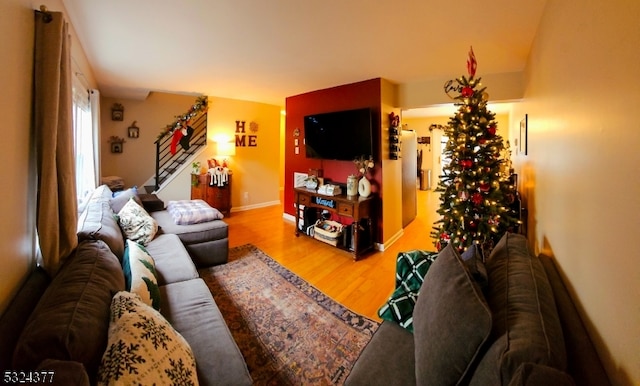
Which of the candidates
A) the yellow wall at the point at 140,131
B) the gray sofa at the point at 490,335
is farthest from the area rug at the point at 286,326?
the yellow wall at the point at 140,131

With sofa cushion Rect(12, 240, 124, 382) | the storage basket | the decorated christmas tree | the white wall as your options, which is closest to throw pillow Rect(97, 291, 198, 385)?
sofa cushion Rect(12, 240, 124, 382)

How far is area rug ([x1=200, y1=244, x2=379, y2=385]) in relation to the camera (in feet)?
5.27

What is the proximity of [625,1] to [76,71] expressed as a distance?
357 cm

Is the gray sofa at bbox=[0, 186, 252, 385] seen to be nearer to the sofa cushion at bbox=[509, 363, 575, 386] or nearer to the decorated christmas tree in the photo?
the sofa cushion at bbox=[509, 363, 575, 386]

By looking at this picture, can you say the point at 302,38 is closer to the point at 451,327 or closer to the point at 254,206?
the point at 451,327

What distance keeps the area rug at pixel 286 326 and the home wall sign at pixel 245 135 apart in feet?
11.0

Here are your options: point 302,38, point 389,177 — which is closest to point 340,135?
point 389,177

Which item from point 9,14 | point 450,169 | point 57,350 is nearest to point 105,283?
point 57,350

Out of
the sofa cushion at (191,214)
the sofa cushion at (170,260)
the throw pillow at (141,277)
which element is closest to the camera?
the throw pillow at (141,277)

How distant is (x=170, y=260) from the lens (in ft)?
6.98

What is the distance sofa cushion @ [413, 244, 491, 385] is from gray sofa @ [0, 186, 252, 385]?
75 cm

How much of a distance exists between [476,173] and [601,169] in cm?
151

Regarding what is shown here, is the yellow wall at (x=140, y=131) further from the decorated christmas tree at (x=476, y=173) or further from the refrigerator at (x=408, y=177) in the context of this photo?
the decorated christmas tree at (x=476, y=173)

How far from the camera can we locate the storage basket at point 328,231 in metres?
3.56
